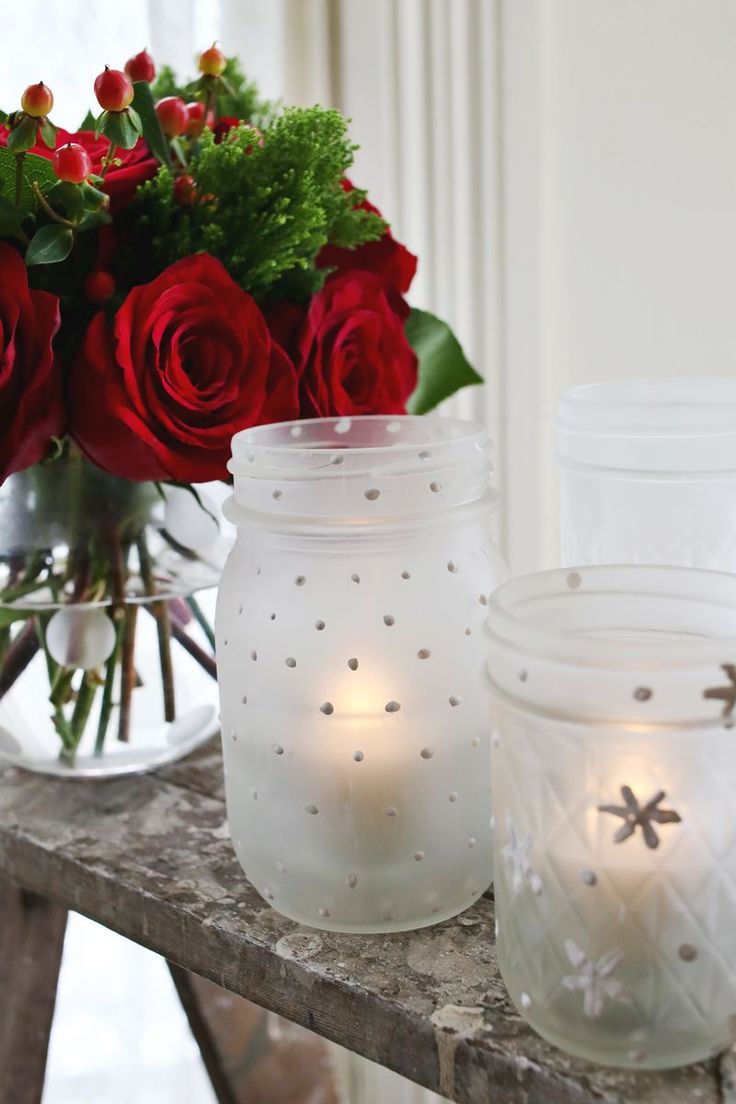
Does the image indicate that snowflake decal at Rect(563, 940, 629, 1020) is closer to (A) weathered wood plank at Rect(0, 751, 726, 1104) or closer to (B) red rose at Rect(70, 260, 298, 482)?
(A) weathered wood plank at Rect(0, 751, 726, 1104)

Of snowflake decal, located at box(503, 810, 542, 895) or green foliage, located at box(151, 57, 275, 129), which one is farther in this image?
green foliage, located at box(151, 57, 275, 129)

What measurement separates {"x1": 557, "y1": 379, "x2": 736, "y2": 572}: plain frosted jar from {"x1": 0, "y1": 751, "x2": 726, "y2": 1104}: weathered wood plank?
0.17 metres

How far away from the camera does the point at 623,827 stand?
1.20 feet

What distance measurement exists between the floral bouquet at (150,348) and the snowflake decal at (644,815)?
0.27m

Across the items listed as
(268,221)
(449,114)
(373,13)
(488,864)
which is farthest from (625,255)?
(488,864)

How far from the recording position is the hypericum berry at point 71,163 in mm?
505

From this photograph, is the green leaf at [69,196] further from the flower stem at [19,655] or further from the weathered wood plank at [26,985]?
the weathered wood plank at [26,985]

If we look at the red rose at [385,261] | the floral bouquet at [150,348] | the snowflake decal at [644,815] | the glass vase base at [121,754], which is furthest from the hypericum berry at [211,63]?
the snowflake decal at [644,815]

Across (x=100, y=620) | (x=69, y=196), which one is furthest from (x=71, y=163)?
(x=100, y=620)

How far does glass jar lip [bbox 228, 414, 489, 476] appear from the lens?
1.58 feet

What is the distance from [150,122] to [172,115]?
0.7 inches

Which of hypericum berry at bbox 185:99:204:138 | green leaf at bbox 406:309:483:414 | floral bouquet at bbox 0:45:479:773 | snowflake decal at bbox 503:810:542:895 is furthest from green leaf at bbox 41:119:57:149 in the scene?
snowflake decal at bbox 503:810:542:895

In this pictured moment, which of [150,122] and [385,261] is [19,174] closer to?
[150,122]

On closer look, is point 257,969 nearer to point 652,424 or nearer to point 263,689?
point 263,689
